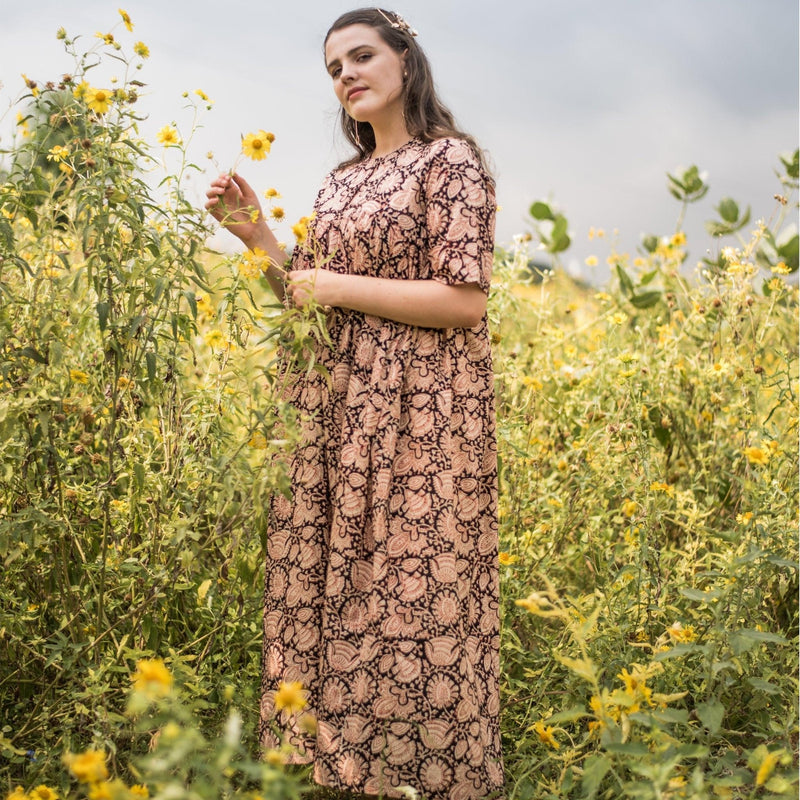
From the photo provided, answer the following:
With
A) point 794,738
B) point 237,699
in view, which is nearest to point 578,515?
point 794,738

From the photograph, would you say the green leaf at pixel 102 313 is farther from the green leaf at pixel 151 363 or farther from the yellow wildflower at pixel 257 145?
the yellow wildflower at pixel 257 145

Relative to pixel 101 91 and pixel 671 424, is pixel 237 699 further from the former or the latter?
pixel 671 424

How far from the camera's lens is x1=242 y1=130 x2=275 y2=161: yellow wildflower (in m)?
1.57

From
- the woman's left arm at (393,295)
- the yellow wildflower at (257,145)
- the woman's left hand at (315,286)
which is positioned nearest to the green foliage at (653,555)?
the woman's left arm at (393,295)

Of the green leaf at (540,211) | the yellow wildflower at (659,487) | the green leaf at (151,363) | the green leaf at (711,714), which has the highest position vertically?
the green leaf at (540,211)

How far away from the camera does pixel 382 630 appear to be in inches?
64.3

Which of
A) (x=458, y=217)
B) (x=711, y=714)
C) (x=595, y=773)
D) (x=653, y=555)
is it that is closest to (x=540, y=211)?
(x=653, y=555)

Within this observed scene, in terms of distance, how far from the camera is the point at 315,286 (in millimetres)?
1593

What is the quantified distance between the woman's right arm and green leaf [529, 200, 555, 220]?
2.26 metres

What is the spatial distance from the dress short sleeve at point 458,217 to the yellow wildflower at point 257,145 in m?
0.30

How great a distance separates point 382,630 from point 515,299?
1.05 m

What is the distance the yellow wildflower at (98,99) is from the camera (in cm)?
144

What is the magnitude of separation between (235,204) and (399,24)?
0.51m

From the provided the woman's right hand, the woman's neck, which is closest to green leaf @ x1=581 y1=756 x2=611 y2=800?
the woman's right hand
